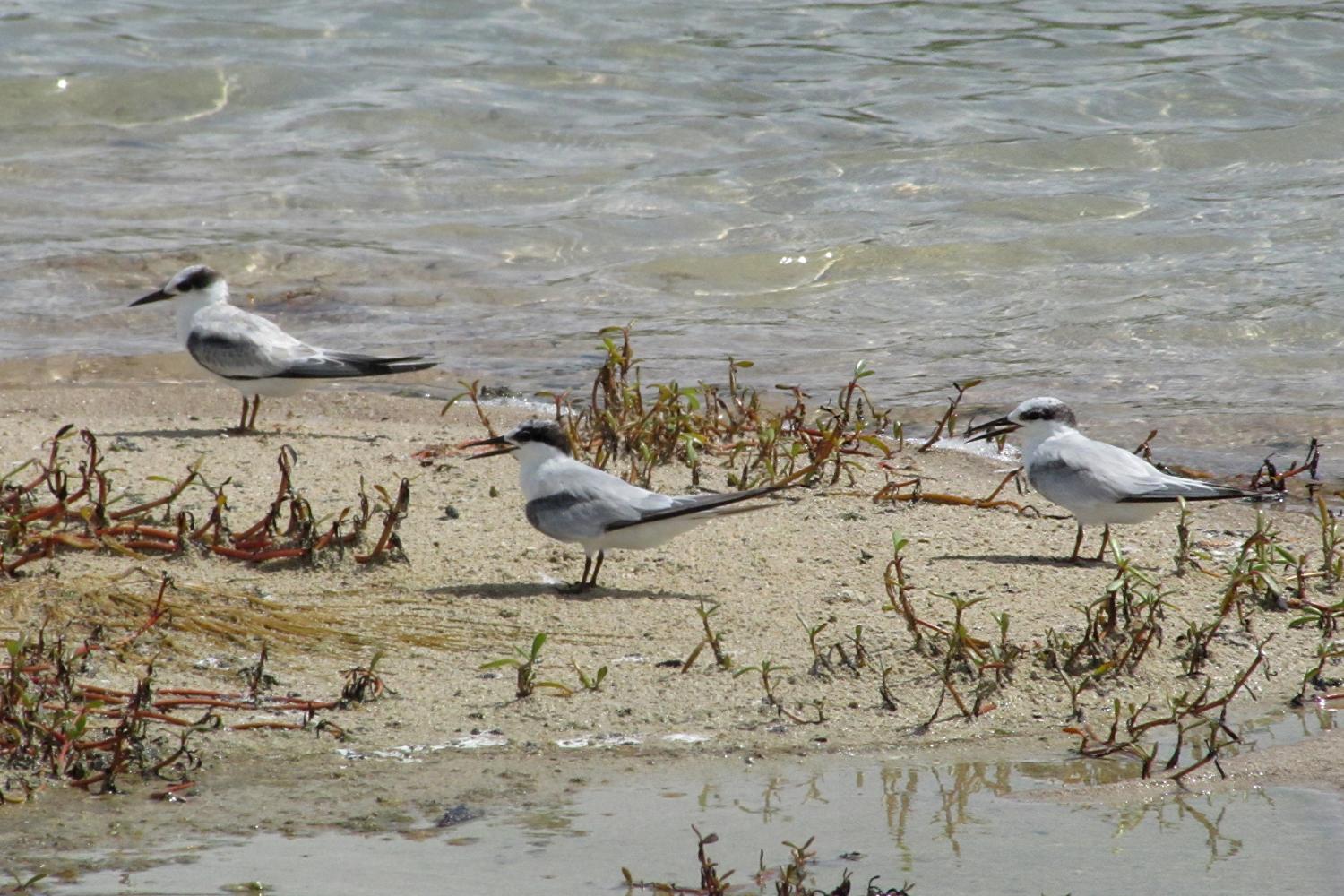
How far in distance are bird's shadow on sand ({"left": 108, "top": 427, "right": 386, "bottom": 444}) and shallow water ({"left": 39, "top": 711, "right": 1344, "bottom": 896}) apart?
11.1 ft

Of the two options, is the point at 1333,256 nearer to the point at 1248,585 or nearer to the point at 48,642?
the point at 1248,585

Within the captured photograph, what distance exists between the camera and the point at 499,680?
13.8ft

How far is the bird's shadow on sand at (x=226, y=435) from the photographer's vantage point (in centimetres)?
683

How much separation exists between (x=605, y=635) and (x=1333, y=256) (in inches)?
257

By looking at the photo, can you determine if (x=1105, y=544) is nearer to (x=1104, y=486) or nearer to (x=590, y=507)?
(x=1104, y=486)

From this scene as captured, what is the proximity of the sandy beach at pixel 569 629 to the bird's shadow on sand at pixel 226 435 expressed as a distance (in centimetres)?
24

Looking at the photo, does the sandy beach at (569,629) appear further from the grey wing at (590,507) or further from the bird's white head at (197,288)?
the bird's white head at (197,288)

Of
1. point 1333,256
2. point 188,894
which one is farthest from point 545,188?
point 188,894

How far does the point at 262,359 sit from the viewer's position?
7.52 meters

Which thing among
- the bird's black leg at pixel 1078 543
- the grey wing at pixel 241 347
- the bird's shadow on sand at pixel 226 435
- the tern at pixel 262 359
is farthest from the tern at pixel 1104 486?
the grey wing at pixel 241 347

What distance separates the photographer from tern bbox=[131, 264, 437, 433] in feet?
24.6

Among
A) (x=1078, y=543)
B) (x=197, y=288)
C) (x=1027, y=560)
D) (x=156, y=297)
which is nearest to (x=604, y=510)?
(x=1027, y=560)

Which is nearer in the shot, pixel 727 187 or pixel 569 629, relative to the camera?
pixel 569 629

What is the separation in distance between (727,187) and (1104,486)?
6275mm
